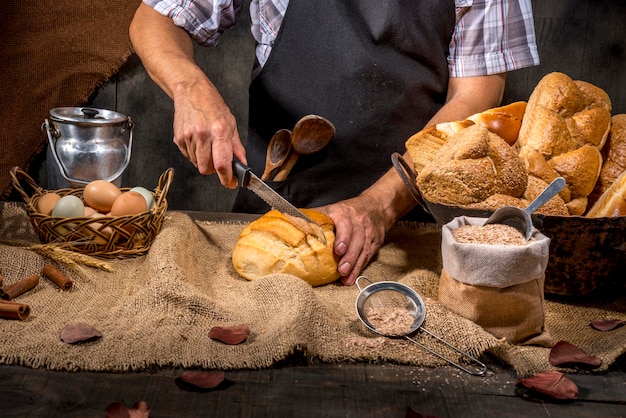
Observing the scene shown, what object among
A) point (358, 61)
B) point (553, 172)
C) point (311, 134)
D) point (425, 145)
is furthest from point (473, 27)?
point (553, 172)

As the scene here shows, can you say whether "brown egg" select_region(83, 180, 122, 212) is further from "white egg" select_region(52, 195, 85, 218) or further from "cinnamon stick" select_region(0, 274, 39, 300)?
"cinnamon stick" select_region(0, 274, 39, 300)

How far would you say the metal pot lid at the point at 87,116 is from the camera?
2.54 m

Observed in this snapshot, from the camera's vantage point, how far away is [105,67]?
3.18 meters

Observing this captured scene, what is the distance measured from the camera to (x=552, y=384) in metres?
1.30

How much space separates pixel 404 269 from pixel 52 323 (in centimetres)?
93

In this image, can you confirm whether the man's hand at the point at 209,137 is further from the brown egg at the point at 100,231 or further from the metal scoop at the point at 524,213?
the metal scoop at the point at 524,213

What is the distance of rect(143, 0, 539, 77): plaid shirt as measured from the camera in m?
2.43

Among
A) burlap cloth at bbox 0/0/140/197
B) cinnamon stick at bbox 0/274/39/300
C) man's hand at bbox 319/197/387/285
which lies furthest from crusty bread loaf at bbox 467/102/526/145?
burlap cloth at bbox 0/0/140/197

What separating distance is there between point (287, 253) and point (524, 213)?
63cm

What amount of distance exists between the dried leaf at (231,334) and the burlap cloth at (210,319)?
0.04 ft

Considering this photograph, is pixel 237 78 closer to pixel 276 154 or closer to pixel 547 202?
pixel 276 154

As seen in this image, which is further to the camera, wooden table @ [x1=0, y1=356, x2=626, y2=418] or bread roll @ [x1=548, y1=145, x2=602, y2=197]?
bread roll @ [x1=548, y1=145, x2=602, y2=197]

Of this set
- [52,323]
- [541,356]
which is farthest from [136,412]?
[541,356]

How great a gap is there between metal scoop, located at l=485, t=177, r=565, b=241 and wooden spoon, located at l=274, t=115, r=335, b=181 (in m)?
0.86
